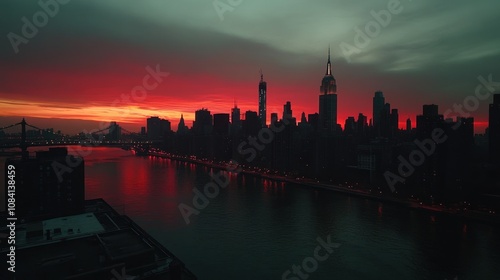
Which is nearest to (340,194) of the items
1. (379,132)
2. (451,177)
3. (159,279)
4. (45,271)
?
(451,177)

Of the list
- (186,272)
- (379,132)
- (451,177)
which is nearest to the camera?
(186,272)

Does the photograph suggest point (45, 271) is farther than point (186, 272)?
No

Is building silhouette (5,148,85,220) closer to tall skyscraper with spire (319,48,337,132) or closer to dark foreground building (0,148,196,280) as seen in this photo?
dark foreground building (0,148,196,280)

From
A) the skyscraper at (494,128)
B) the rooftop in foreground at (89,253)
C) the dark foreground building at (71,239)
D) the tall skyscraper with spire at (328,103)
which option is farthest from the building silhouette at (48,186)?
the tall skyscraper with spire at (328,103)

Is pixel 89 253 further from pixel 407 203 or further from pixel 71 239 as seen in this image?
pixel 407 203

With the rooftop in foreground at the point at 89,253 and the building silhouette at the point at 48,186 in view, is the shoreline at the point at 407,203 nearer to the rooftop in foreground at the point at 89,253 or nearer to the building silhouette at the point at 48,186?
the rooftop in foreground at the point at 89,253

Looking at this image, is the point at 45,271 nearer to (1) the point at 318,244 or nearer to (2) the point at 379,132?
(1) the point at 318,244

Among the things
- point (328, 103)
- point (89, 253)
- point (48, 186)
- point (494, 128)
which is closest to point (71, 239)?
point (89, 253)
